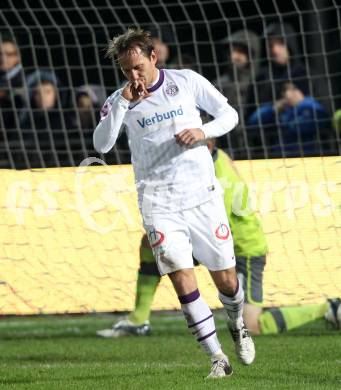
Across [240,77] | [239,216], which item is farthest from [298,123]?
[239,216]

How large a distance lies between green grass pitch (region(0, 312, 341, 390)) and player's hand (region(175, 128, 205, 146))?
1282 millimetres

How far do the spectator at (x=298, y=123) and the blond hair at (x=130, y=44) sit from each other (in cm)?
484

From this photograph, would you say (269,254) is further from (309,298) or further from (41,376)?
(41,376)

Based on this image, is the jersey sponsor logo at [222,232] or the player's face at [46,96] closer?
the jersey sponsor logo at [222,232]

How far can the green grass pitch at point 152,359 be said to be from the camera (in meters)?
6.25

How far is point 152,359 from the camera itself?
764 centimetres

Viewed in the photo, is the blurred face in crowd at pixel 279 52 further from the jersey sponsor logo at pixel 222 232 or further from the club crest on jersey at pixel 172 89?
the jersey sponsor logo at pixel 222 232

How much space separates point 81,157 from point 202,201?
17.5ft

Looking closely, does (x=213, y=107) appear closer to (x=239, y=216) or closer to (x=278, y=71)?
(x=239, y=216)

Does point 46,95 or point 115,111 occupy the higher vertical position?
point 115,111

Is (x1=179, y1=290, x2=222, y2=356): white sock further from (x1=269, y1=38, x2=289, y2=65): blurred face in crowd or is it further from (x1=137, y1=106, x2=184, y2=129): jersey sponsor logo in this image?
(x1=269, y1=38, x2=289, y2=65): blurred face in crowd

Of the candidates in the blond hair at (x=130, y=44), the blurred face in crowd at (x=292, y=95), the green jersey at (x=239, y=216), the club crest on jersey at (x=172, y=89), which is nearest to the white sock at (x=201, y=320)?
the club crest on jersey at (x=172, y=89)

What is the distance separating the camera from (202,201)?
6.48 metres

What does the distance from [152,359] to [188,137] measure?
77.7 inches
